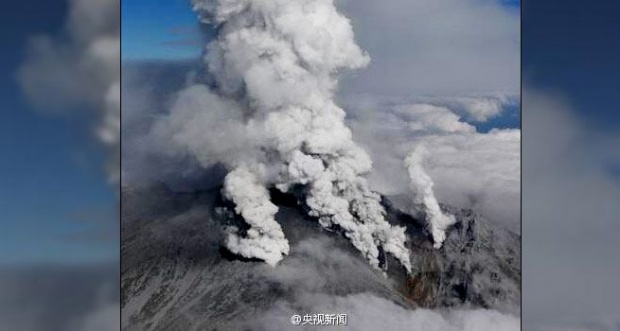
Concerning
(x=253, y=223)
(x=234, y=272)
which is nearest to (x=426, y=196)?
(x=253, y=223)

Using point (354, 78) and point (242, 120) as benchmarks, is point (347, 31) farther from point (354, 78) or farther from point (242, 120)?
point (242, 120)

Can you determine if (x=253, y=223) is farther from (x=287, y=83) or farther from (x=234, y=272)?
(x=287, y=83)

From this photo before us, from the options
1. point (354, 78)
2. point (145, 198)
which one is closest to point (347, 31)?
point (354, 78)

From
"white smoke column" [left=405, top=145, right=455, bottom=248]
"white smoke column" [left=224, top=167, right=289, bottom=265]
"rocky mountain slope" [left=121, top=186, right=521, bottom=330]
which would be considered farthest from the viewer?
"white smoke column" [left=405, top=145, right=455, bottom=248]

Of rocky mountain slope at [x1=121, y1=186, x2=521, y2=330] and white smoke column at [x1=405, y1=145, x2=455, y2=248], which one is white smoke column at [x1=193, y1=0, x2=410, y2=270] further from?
white smoke column at [x1=405, y1=145, x2=455, y2=248]

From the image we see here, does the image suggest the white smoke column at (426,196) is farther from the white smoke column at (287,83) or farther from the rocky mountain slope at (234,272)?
the white smoke column at (287,83)

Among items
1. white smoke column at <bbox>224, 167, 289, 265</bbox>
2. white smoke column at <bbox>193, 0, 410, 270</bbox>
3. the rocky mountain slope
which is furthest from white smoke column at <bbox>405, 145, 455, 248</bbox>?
white smoke column at <bbox>224, 167, 289, 265</bbox>
